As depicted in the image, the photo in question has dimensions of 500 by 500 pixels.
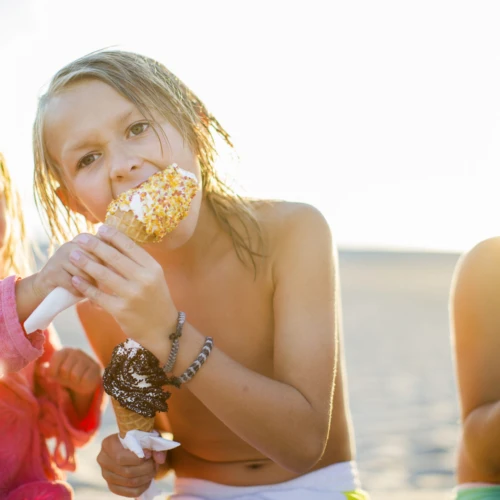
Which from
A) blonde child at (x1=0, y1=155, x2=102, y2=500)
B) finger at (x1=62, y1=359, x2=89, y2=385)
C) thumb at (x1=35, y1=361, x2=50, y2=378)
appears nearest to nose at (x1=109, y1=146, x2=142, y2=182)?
blonde child at (x1=0, y1=155, x2=102, y2=500)

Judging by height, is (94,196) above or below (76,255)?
above

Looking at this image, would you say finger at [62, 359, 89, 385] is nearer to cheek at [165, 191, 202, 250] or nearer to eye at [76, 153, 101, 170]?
cheek at [165, 191, 202, 250]

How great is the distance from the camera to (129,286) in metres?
2.16

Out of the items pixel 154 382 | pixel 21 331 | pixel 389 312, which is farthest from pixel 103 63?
pixel 389 312

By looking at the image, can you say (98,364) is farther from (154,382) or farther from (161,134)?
(161,134)

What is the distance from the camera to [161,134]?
2494mm

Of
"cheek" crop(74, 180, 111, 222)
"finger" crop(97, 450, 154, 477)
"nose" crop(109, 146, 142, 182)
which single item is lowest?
"finger" crop(97, 450, 154, 477)

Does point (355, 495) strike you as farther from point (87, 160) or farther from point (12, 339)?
point (87, 160)

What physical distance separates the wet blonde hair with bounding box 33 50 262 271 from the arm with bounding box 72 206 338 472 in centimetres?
23

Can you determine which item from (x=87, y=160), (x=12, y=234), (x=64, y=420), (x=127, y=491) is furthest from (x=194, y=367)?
(x=12, y=234)

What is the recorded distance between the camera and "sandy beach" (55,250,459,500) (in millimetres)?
4312

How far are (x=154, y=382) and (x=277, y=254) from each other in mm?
701

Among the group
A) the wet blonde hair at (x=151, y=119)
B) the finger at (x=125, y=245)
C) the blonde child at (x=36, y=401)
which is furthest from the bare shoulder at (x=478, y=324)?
the blonde child at (x=36, y=401)

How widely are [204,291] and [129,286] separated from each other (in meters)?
0.73
